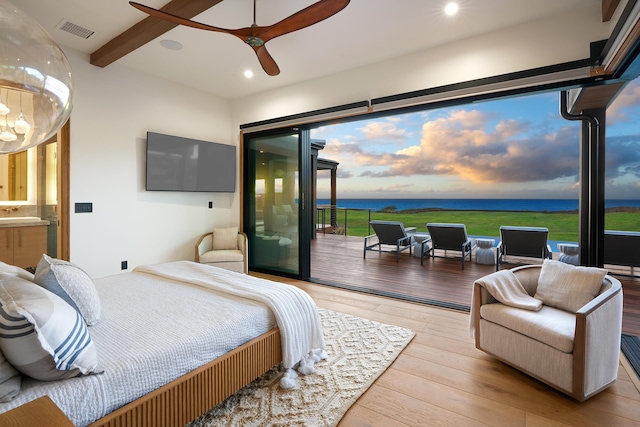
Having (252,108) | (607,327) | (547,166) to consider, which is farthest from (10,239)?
(547,166)

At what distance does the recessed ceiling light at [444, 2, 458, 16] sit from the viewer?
2.60m

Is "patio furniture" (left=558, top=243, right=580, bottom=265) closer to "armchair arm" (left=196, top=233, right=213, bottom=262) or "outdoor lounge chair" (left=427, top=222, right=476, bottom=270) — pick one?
"outdoor lounge chair" (left=427, top=222, right=476, bottom=270)

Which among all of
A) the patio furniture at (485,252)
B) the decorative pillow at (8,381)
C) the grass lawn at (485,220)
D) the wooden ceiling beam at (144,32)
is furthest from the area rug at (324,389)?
the grass lawn at (485,220)

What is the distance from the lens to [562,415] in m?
1.73

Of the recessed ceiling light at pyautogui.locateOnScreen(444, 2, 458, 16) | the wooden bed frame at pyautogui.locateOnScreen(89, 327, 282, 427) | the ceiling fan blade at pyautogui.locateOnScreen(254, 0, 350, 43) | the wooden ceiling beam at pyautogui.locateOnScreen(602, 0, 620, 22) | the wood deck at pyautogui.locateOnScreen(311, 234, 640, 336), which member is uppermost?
the recessed ceiling light at pyautogui.locateOnScreen(444, 2, 458, 16)

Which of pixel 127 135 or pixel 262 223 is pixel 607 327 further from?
pixel 127 135

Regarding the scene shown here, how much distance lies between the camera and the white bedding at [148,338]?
1149 mm

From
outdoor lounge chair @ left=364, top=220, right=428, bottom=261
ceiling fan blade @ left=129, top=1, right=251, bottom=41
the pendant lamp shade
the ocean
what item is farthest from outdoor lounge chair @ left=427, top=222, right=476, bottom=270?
the pendant lamp shade

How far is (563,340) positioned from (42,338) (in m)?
2.61

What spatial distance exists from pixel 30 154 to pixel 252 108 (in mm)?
3385

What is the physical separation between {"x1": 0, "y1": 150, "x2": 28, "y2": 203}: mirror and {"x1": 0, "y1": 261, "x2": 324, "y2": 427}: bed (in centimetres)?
355

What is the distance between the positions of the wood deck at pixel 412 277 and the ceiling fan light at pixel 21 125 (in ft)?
11.7

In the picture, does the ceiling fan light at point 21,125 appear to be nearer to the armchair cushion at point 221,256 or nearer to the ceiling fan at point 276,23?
the ceiling fan at point 276,23

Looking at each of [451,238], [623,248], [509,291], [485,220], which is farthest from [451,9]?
[485,220]
